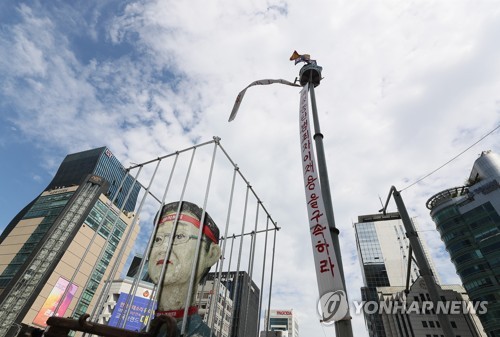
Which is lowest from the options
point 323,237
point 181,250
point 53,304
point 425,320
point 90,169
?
point 323,237

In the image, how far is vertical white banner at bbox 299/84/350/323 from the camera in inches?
149

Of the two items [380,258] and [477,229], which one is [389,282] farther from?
[477,229]

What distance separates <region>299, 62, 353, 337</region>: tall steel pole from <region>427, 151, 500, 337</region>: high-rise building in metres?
52.8

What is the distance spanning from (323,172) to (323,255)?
69.2 inches

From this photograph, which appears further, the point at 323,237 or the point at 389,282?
the point at 389,282

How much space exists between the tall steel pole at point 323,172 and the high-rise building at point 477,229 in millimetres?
52765

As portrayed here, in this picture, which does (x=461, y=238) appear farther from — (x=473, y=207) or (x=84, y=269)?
(x=84, y=269)

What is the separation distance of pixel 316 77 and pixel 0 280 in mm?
69443

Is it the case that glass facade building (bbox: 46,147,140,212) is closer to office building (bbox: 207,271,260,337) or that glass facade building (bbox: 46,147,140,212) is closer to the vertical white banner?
office building (bbox: 207,271,260,337)

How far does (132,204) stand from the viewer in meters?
101

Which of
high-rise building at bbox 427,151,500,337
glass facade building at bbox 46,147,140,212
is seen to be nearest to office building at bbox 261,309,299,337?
glass facade building at bbox 46,147,140,212

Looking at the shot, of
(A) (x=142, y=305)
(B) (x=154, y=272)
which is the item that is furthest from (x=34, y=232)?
(B) (x=154, y=272)

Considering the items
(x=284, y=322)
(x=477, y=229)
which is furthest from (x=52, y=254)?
(x=284, y=322)

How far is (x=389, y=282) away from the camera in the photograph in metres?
97.8
